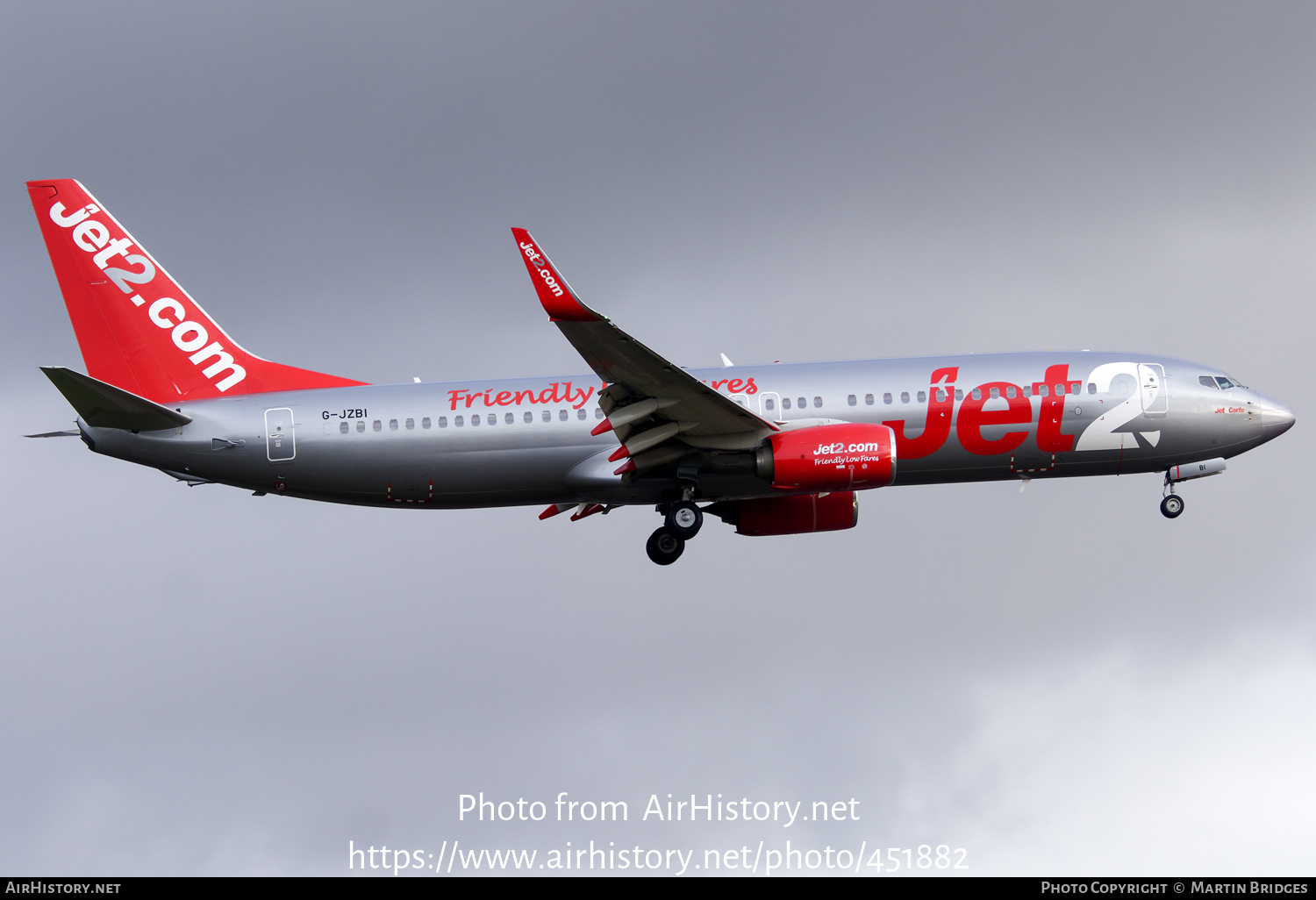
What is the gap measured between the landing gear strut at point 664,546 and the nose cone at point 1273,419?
17.9 meters

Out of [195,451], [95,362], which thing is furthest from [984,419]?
[95,362]

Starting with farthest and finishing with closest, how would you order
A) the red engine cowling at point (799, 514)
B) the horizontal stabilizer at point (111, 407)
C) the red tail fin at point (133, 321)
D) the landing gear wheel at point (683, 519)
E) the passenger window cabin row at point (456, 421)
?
the red engine cowling at point (799, 514)
the red tail fin at point (133, 321)
the landing gear wheel at point (683, 519)
the passenger window cabin row at point (456, 421)
the horizontal stabilizer at point (111, 407)

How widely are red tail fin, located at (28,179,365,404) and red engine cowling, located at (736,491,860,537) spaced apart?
42.7 feet

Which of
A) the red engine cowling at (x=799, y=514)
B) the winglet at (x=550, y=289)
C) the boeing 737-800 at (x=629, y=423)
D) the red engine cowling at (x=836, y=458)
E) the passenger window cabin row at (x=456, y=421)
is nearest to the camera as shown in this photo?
the winglet at (x=550, y=289)

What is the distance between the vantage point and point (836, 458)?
37000 mm

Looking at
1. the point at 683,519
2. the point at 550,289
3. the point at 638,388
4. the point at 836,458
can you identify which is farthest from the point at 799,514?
the point at 550,289

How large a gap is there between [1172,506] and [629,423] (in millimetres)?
17254

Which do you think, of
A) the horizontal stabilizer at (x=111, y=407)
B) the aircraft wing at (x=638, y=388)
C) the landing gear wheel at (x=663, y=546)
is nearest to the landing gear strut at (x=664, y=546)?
the landing gear wheel at (x=663, y=546)

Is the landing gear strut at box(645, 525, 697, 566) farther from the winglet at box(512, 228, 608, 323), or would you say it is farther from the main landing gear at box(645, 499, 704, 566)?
the winglet at box(512, 228, 608, 323)

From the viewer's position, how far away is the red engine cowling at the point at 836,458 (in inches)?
1454

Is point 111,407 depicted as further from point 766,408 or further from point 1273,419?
point 1273,419

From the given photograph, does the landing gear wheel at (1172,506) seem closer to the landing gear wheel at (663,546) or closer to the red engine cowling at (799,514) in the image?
the red engine cowling at (799,514)

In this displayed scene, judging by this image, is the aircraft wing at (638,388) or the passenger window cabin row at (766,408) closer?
the aircraft wing at (638,388)

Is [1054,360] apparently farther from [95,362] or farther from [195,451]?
[95,362]
